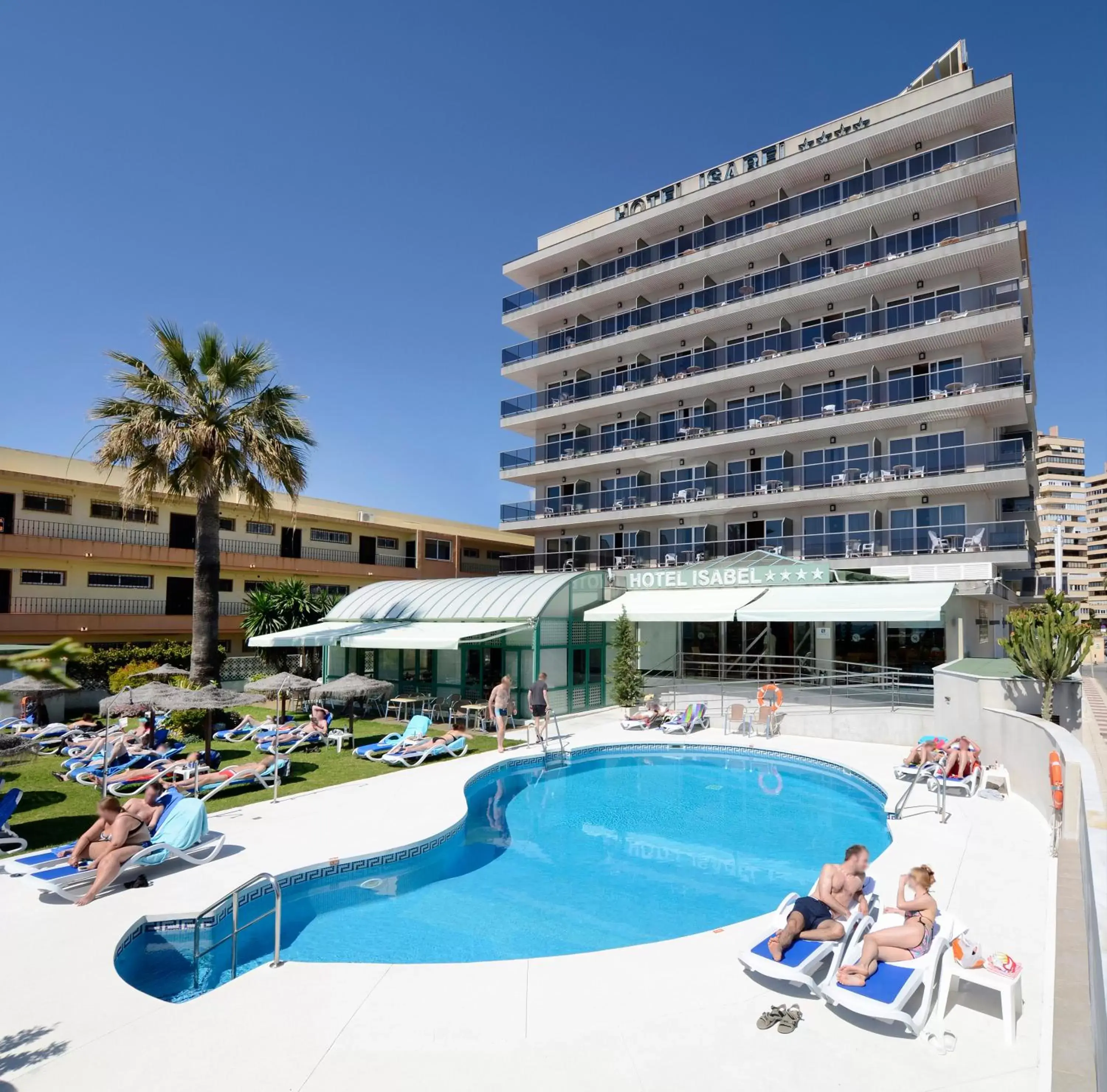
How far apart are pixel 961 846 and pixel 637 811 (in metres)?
6.02

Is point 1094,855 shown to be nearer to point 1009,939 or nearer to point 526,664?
point 1009,939

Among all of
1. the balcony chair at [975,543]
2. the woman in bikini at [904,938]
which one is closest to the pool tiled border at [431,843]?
the woman in bikini at [904,938]

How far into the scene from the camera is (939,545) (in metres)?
26.3

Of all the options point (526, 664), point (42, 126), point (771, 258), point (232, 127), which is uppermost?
point (771, 258)

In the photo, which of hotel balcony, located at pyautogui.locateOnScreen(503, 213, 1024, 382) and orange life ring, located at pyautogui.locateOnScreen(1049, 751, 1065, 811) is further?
hotel balcony, located at pyautogui.locateOnScreen(503, 213, 1024, 382)

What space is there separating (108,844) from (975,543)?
27079mm

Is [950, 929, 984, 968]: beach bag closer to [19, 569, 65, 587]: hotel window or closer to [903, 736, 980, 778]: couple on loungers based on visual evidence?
[903, 736, 980, 778]: couple on loungers

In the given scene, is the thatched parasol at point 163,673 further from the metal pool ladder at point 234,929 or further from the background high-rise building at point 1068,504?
the background high-rise building at point 1068,504

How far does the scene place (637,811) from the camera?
14.5 m

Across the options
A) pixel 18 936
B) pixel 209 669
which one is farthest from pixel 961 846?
pixel 209 669

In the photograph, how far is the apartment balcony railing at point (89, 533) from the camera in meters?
31.0

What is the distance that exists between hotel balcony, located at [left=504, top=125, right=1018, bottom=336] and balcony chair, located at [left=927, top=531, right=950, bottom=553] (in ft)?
46.3

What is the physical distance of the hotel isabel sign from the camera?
24203 mm

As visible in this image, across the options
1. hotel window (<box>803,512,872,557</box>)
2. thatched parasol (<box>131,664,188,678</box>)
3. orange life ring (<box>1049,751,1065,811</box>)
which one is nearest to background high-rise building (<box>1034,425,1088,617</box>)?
hotel window (<box>803,512,872,557</box>)
